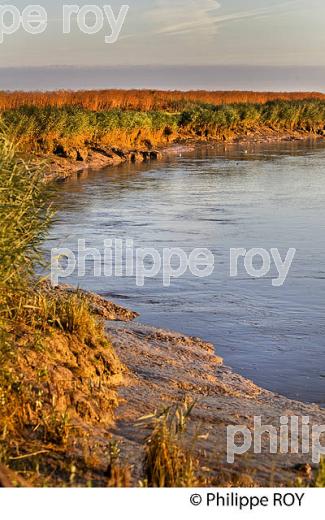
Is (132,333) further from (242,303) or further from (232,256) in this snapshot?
(232,256)

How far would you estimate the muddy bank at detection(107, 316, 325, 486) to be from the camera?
18.0ft

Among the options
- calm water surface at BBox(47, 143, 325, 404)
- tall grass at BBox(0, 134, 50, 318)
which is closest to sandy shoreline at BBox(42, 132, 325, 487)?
calm water surface at BBox(47, 143, 325, 404)

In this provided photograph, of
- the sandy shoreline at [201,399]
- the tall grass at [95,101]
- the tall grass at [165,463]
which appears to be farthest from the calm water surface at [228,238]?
the tall grass at [95,101]

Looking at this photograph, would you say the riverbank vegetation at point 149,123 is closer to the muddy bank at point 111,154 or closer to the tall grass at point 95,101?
the muddy bank at point 111,154

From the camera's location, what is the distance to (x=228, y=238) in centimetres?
1531

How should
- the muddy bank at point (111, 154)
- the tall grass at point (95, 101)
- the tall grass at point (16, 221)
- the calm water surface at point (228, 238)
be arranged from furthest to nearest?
the tall grass at point (95, 101) < the muddy bank at point (111, 154) < the calm water surface at point (228, 238) < the tall grass at point (16, 221)

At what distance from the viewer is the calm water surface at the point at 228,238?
903 centimetres

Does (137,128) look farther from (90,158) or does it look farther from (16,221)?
(16,221)

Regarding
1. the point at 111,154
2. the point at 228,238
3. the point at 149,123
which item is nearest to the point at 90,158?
the point at 111,154

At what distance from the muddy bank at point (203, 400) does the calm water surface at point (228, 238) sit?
442mm

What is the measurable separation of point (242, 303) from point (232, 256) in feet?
10.1

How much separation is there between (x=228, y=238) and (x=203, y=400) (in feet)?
28.1

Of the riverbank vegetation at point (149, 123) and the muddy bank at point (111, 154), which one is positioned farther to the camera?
the riverbank vegetation at point (149, 123)
